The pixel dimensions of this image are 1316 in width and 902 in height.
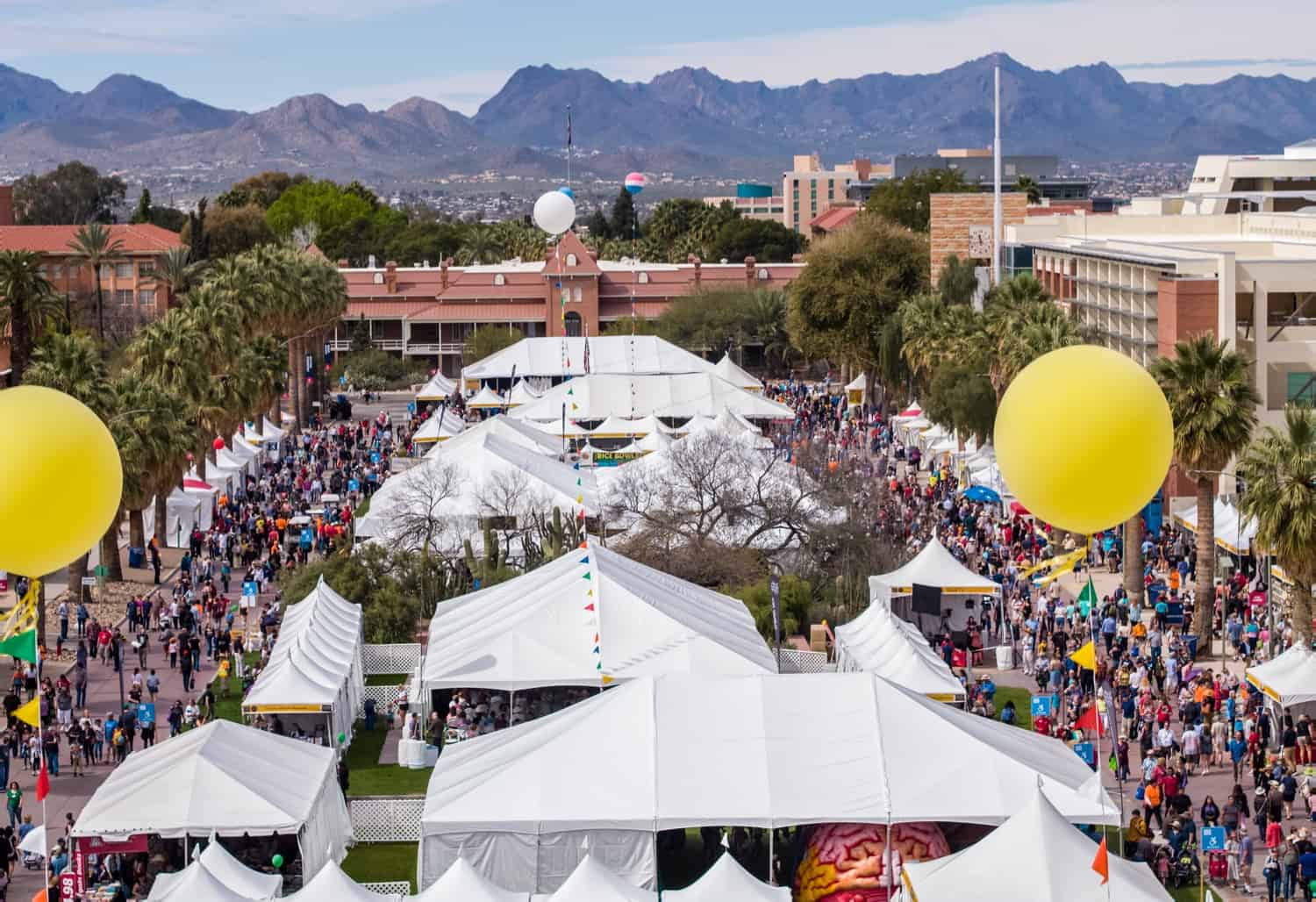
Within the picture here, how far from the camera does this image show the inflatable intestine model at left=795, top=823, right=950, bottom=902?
811 inches

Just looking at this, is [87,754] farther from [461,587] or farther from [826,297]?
[826,297]

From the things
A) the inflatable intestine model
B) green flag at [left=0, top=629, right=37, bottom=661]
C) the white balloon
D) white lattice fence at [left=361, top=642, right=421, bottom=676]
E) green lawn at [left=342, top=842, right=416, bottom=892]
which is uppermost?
the white balloon

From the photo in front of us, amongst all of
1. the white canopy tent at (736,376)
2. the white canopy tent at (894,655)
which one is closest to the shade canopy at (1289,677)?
the white canopy tent at (894,655)

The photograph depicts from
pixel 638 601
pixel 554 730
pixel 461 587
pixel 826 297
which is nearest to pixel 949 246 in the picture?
pixel 826 297

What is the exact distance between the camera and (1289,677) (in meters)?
26.9

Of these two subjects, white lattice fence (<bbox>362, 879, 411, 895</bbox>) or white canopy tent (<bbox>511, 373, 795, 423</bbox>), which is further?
white canopy tent (<bbox>511, 373, 795, 423</bbox>)

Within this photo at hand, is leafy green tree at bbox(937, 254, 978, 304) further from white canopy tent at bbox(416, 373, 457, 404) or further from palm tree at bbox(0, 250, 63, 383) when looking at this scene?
palm tree at bbox(0, 250, 63, 383)

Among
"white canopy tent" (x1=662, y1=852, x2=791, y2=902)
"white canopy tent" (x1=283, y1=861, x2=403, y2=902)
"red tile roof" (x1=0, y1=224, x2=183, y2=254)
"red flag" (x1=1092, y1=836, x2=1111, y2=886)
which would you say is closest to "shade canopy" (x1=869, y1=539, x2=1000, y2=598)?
"white canopy tent" (x1=662, y1=852, x2=791, y2=902)

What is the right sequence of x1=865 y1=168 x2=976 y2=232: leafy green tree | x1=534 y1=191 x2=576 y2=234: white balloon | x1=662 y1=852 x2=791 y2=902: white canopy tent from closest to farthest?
x1=662 y1=852 x2=791 y2=902: white canopy tent
x1=534 y1=191 x2=576 y2=234: white balloon
x1=865 y1=168 x2=976 y2=232: leafy green tree

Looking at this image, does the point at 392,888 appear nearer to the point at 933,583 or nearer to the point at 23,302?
the point at 933,583

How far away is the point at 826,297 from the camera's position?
72938mm

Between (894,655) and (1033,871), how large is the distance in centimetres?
1009

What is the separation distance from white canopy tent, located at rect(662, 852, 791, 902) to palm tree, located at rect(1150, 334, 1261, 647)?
17000 mm

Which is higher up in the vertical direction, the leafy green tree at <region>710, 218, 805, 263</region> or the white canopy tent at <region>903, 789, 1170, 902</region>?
the leafy green tree at <region>710, 218, 805, 263</region>
